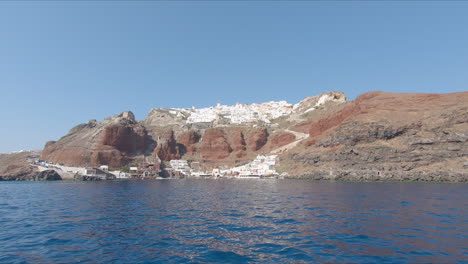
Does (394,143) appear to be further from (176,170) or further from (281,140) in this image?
(176,170)

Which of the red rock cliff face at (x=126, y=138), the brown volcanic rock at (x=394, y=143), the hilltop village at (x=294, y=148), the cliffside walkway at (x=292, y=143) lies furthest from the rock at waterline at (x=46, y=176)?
the cliffside walkway at (x=292, y=143)

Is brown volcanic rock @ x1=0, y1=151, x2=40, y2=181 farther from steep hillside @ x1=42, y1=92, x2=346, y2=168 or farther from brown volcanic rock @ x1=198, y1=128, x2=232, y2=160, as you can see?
brown volcanic rock @ x1=198, y1=128, x2=232, y2=160

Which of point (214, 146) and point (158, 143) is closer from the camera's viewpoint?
point (158, 143)

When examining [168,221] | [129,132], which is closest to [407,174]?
[168,221]

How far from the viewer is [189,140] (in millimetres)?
150375

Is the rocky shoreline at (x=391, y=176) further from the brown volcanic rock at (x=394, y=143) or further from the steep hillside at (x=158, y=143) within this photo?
the steep hillside at (x=158, y=143)

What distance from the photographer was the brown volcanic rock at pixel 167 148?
136500mm

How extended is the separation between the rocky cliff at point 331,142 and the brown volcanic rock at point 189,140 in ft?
0.17

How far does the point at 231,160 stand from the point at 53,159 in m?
77.6

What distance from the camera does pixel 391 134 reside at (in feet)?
285

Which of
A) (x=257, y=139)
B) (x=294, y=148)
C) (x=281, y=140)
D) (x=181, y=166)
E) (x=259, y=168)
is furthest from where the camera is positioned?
(x=257, y=139)

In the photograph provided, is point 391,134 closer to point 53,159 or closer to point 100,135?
point 100,135

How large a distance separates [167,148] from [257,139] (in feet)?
147

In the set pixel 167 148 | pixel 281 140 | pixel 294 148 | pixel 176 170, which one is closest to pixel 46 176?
pixel 176 170
